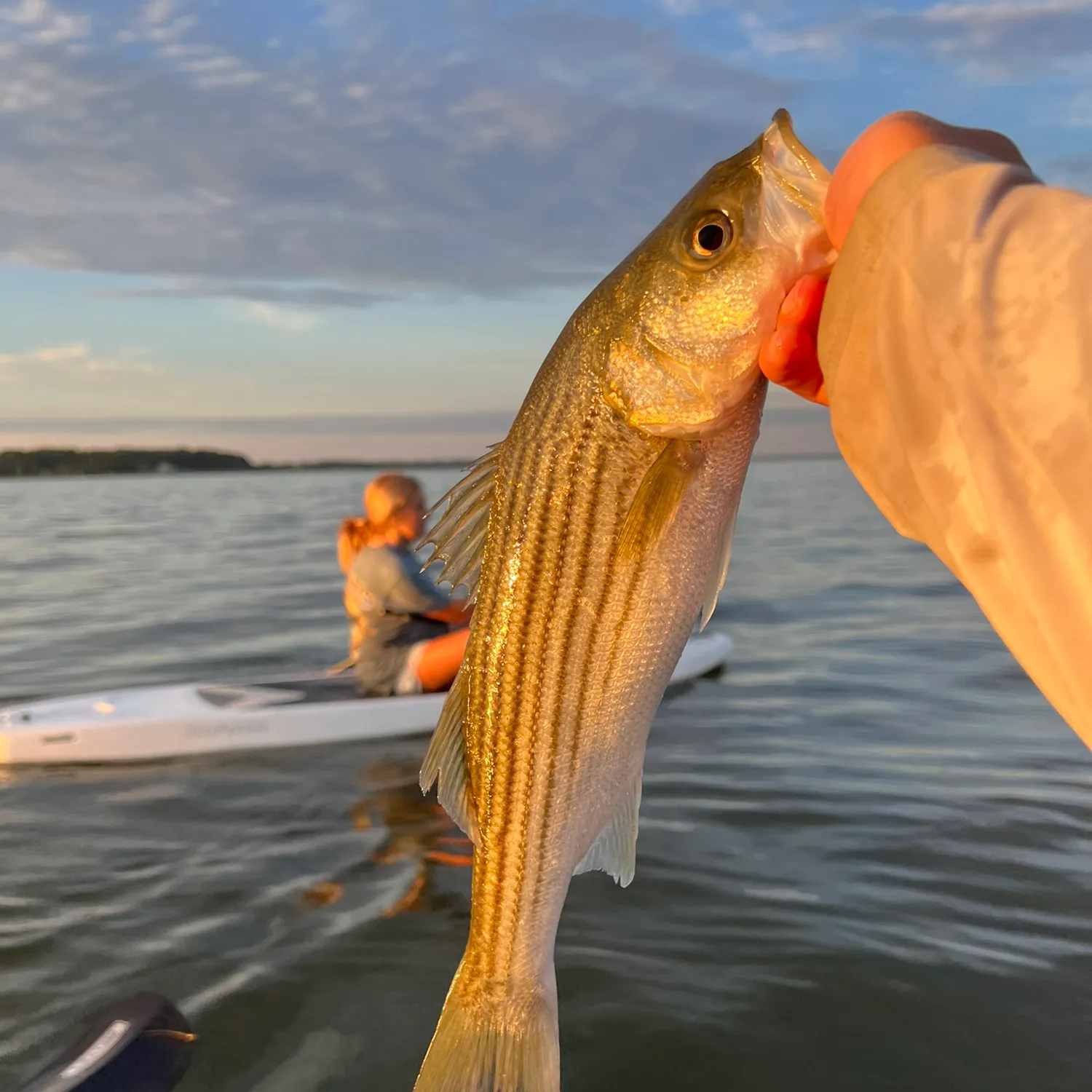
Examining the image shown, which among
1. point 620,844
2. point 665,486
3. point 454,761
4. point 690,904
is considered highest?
point 665,486

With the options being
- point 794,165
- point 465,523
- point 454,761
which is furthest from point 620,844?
point 794,165

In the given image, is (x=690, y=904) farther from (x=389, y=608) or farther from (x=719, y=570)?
(x=389, y=608)

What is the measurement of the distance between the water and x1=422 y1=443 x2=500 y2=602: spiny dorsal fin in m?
2.31

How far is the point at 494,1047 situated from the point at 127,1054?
1984 mm

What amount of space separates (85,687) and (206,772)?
3.94 metres

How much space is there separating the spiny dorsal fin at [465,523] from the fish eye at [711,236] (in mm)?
686

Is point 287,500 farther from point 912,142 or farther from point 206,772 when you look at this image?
point 912,142

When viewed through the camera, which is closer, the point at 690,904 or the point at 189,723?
the point at 690,904

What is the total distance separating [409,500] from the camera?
927cm

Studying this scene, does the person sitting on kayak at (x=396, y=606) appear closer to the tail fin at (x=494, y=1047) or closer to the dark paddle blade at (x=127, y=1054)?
the dark paddle blade at (x=127, y=1054)

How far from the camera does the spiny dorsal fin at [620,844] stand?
8.94 feet

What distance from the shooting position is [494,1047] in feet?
8.84

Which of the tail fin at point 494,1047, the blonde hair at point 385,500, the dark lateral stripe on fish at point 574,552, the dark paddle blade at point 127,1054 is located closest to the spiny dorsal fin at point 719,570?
the dark lateral stripe on fish at point 574,552

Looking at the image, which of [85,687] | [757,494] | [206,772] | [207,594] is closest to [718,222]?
[206,772]
